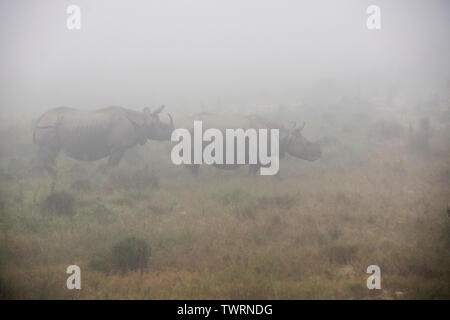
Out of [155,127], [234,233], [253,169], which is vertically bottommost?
[234,233]

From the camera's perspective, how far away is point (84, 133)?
11.8 m

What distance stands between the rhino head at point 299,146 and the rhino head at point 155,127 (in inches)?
160

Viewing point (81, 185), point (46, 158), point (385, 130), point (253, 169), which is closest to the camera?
point (81, 185)

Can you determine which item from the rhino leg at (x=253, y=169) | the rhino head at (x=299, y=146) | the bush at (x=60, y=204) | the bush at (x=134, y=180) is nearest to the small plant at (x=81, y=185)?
the bush at (x=134, y=180)

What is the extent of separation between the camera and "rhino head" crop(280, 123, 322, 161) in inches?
504

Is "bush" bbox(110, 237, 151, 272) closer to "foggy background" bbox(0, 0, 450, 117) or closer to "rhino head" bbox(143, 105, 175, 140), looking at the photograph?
"rhino head" bbox(143, 105, 175, 140)

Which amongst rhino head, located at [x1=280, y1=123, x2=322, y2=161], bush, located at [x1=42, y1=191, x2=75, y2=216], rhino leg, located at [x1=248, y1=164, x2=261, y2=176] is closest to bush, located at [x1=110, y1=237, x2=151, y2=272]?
bush, located at [x1=42, y1=191, x2=75, y2=216]

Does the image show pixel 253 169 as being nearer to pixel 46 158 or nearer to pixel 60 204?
pixel 60 204

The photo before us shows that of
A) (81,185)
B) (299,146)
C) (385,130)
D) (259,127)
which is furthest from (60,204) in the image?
(385,130)

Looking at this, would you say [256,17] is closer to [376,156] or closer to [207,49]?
[207,49]

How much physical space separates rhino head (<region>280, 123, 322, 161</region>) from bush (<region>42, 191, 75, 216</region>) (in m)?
6.94

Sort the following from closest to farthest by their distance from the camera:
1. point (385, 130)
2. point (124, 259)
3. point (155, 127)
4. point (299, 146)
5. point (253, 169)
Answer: point (124, 259)
point (253, 169)
point (299, 146)
point (155, 127)
point (385, 130)

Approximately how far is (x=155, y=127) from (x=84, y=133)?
99.9 inches
